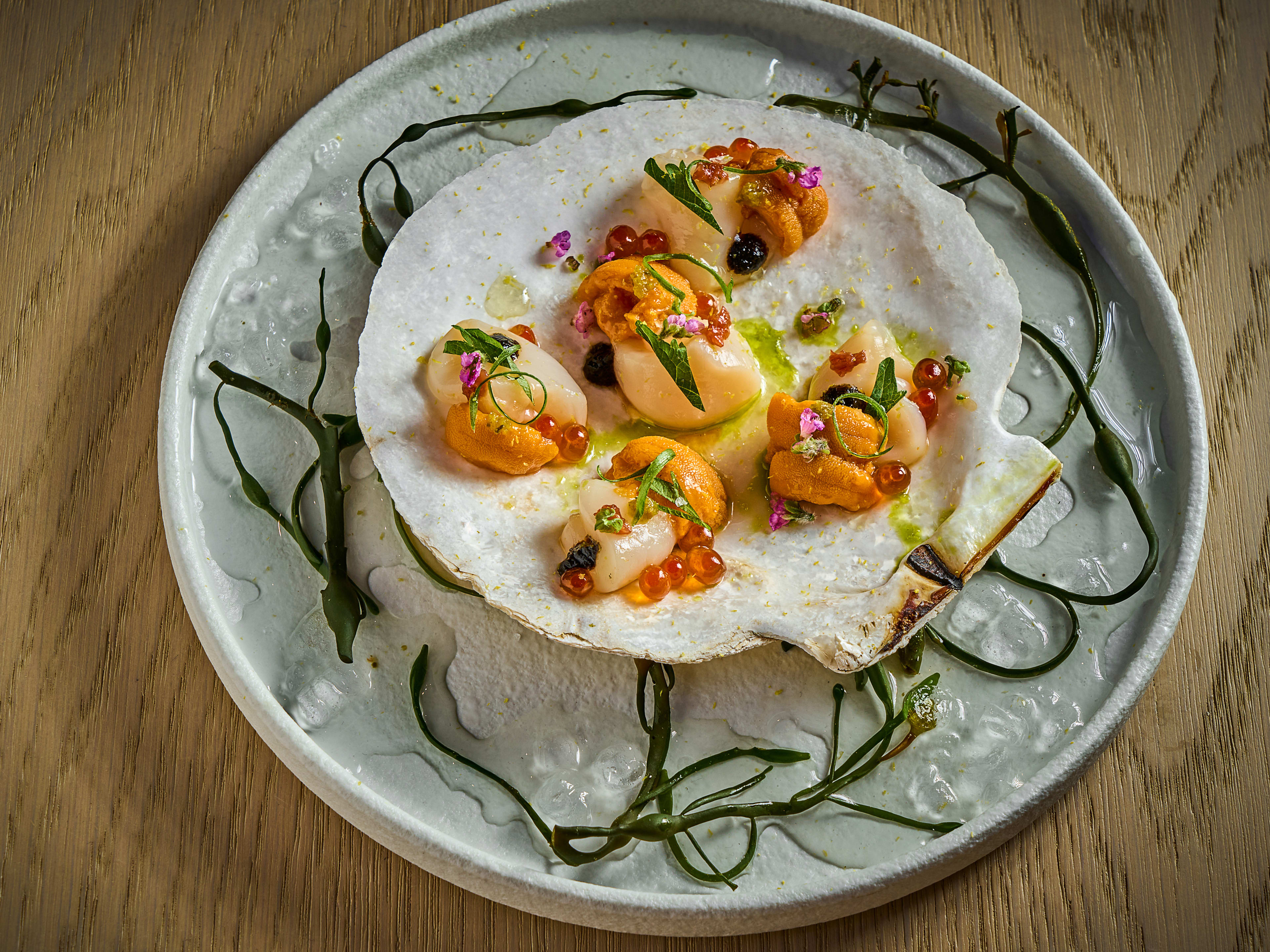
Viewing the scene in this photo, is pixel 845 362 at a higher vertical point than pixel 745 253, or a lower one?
lower

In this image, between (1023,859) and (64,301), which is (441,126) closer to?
(64,301)

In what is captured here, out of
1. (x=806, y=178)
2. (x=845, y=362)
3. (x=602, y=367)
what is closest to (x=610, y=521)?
(x=602, y=367)

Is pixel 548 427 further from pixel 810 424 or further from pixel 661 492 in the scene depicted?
pixel 810 424

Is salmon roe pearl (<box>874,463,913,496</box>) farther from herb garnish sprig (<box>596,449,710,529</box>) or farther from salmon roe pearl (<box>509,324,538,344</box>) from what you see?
salmon roe pearl (<box>509,324,538,344</box>)

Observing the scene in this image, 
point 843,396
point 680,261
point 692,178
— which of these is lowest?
point 843,396

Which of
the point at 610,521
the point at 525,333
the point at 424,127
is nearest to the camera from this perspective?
the point at 610,521

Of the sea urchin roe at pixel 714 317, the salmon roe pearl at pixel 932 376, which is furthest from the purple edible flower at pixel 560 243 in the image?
the salmon roe pearl at pixel 932 376

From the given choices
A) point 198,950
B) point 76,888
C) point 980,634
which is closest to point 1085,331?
point 980,634
